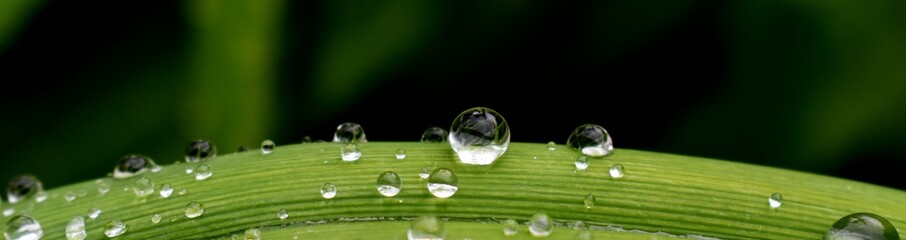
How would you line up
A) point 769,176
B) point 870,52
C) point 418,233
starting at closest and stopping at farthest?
point 418,233 < point 769,176 < point 870,52

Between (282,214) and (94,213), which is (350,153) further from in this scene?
(94,213)

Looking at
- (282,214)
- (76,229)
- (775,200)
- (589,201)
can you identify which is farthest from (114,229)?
(775,200)

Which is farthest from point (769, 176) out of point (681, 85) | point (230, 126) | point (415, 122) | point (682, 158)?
point (230, 126)

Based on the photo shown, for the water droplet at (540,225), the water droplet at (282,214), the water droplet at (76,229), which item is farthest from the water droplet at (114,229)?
the water droplet at (540,225)

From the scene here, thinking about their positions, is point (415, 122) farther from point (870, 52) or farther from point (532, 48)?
point (870, 52)

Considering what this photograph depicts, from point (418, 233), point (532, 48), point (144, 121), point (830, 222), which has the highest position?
point (532, 48)

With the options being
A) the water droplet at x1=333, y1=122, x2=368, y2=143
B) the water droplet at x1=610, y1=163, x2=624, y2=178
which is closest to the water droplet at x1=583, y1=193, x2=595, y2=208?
the water droplet at x1=610, y1=163, x2=624, y2=178

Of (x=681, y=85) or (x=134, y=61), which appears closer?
(x=681, y=85)
